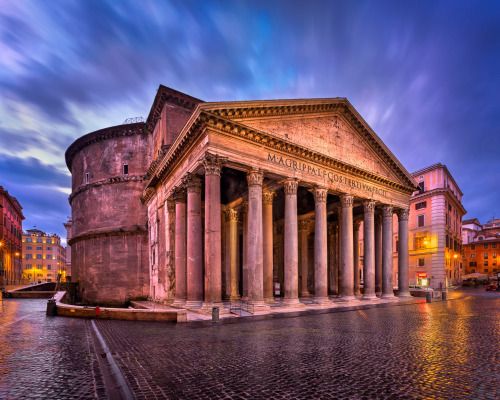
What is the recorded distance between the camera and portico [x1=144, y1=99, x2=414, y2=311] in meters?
16.4

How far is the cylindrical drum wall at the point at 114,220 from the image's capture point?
3116 centimetres

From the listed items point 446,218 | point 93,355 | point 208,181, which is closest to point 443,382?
point 93,355

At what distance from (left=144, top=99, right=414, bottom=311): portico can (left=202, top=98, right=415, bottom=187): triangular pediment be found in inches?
2.6

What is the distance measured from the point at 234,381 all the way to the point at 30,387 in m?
3.77

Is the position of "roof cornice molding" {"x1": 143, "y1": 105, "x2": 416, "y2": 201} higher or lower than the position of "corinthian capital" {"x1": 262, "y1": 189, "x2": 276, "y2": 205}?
higher

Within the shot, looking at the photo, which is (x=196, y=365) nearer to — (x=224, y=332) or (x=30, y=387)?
(x=30, y=387)

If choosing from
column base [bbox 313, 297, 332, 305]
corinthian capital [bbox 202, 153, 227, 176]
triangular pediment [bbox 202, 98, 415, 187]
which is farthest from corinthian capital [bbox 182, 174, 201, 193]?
column base [bbox 313, 297, 332, 305]

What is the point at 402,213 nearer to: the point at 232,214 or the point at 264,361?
the point at 232,214

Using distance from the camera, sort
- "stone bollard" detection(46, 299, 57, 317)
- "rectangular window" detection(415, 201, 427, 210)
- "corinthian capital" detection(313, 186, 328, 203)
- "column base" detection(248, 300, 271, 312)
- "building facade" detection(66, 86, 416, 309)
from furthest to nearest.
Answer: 1. "rectangular window" detection(415, 201, 427, 210)
2. "corinthian capital" detection(313, 186, 328, 203)
3. "stone bollard" detection(46, 299, 57, 317)
4. "building facade" detection(66, 86, 416, 309)
5. "column base" detection(248, 300, 271, 312)

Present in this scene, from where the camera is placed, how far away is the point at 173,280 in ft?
72.9

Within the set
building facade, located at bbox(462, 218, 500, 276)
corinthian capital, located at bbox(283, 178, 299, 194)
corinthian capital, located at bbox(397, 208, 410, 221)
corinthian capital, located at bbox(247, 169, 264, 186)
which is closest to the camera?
corinthian capital, located at bbox(247, 169, 264, 186)

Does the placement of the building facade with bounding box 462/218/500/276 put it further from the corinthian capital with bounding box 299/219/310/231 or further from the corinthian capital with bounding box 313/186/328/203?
the corinthian capital with bounding box 313/186/328/203

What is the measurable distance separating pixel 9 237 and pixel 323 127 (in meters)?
68.5

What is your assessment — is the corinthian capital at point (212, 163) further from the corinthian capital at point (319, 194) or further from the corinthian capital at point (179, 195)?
the corinthian capital at point (319, 194)
